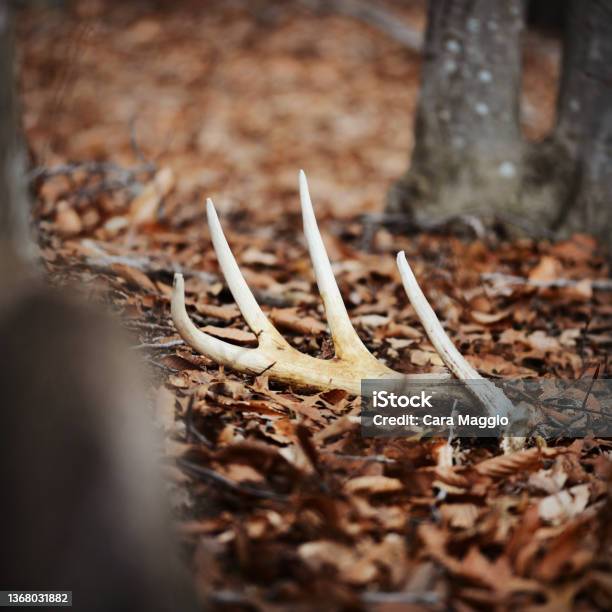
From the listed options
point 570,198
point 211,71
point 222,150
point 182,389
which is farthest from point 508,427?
point 211,71

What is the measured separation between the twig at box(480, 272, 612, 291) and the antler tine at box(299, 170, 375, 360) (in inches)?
50.6

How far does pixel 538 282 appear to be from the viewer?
310 cm

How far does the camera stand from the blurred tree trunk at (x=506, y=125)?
3676 mm

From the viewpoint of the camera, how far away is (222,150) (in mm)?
5512

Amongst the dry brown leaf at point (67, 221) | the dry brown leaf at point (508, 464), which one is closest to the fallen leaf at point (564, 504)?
the dry brown leaf at point (508, 464)

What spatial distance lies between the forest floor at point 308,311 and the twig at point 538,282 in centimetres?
2

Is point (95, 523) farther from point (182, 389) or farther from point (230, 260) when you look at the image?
point (230, 260)

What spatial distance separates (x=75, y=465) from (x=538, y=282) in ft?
8.11

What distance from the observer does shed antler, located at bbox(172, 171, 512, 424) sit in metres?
1.99

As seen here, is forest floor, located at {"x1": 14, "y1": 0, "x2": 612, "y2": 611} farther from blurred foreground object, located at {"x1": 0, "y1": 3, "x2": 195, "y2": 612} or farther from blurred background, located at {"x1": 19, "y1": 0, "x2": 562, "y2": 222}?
blurred foreground object, located at {"x1": 0, "y1": 3, "x2": 195, "y2": 612}

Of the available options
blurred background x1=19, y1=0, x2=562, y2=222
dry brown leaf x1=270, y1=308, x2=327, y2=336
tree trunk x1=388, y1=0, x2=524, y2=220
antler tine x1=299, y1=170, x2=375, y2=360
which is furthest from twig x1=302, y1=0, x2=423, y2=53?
antler tine x1=299, y1=170, x2=375, y2=360

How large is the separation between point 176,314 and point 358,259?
5.78 feet
